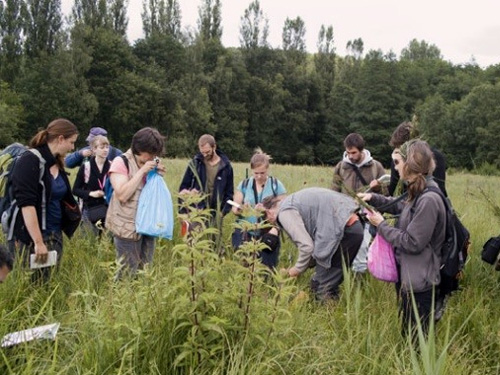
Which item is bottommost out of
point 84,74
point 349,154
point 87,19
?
point 349,154

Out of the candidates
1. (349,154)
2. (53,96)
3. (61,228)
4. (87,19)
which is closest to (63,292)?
(61,228)

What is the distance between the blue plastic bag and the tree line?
2448cm

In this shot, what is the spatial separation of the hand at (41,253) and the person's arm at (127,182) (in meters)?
0.68

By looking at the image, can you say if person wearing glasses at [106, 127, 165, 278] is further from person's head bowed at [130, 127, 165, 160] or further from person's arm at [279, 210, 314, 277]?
person's arm at [279, 210, 314, 277]

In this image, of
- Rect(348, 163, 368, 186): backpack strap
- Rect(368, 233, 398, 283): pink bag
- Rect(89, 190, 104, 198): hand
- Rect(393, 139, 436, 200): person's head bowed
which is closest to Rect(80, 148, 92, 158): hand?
Rect(89, 190, 104, 198): hand

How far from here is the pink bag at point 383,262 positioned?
3.46 meters

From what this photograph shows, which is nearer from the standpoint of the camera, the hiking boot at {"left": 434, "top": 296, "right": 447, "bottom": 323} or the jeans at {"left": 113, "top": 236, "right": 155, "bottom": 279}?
the hiking boot at {"left": 434, "top": 296, "right": 447, "bottom": 323}

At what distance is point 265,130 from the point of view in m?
52.8

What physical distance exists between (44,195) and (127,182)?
2.02 feet

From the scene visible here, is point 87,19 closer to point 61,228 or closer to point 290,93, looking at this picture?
point 290,93

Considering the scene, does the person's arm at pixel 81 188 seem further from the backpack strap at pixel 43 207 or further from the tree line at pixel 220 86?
the tree line at pixel 220 86

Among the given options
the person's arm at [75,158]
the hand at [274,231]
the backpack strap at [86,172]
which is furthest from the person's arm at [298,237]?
the person's arm at [75,158]

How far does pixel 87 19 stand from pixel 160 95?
8.55 m

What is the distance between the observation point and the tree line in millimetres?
37000
